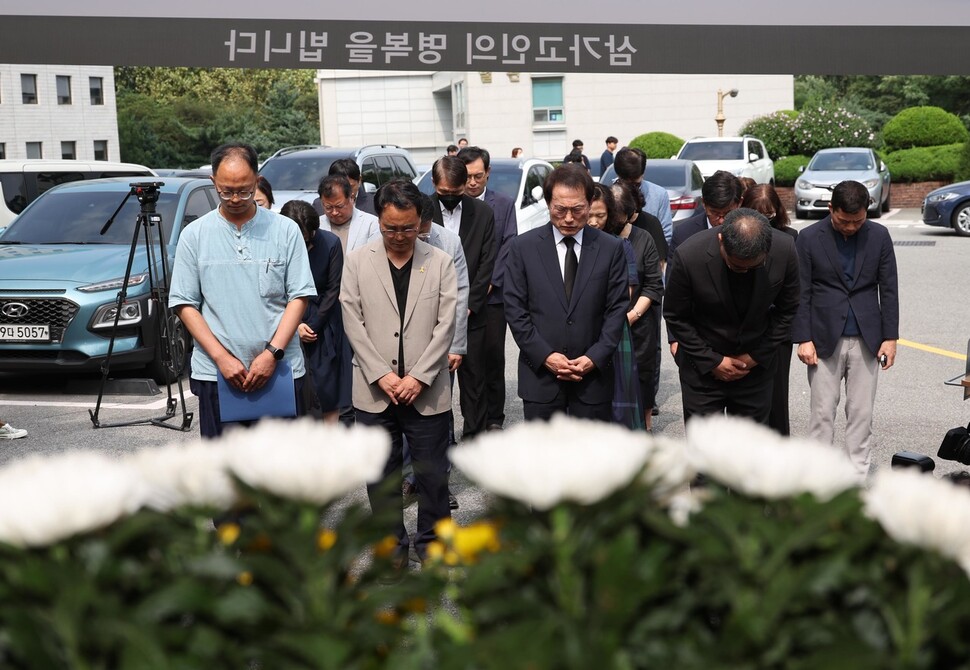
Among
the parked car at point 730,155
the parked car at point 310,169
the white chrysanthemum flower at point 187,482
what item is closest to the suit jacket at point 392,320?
the white chrysanthemum flower at point 187,482

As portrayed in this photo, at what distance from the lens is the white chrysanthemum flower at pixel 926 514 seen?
1370 millimetres

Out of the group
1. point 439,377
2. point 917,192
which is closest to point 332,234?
point 439,377

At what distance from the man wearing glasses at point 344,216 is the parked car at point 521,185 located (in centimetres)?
809

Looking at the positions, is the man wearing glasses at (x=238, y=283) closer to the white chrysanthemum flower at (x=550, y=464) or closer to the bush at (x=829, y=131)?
the white chrysanthemum flower at (x=550, y=464)

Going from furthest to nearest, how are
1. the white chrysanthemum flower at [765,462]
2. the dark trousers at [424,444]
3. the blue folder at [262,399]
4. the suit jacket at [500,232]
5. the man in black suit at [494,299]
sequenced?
the man in black suit at [494,299], the suit jacket at [500,232], the dark trousers at [424,444], the blue folder at [262,399], the white chrysanthemum flower at [765,462]

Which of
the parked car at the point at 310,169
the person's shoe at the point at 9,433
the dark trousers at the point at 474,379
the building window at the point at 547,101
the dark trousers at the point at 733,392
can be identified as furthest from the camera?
the building window at the point at 547,101

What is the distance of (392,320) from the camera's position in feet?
19.0

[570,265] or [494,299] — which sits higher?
[570,265]

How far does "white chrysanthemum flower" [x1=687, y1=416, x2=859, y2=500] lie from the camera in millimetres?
1498

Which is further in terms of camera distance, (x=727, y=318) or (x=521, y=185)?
(x=521, y=185)

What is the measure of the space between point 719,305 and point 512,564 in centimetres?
466

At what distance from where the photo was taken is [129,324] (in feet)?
34.4

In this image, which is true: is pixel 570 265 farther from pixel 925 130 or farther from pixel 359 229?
pixel 925 130

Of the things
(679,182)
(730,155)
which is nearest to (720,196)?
(679,182)
